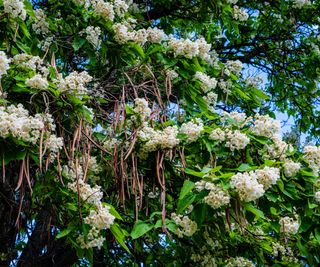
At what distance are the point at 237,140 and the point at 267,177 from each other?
11.7 inches

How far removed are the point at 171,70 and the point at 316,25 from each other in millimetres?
1734

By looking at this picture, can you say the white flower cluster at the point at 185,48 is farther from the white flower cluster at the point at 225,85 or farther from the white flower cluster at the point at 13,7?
the white flower cluster at the point at 13,7

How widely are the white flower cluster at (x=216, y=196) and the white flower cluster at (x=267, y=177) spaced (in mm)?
180

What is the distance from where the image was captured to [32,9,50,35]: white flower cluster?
2980mm

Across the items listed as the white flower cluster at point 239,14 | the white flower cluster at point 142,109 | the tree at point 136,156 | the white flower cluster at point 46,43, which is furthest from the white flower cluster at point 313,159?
the white flower cluster at point 239,14

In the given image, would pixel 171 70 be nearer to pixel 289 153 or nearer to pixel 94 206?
pixel 289 153

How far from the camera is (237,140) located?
2.33m

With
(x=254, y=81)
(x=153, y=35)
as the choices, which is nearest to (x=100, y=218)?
(x=153, y=35)

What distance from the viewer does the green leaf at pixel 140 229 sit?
6.97ft

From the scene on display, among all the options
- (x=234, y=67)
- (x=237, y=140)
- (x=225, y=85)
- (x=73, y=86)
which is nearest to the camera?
(x=73, y=86)

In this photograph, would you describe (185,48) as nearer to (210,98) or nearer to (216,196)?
(210,98)

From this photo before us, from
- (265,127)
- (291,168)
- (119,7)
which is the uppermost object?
(119,7)

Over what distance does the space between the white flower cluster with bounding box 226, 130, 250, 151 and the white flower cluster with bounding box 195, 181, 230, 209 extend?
14.1 inches

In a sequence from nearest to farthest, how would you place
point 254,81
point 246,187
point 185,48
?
1. point 246,187
2. point 185,48
3. point 254,81
